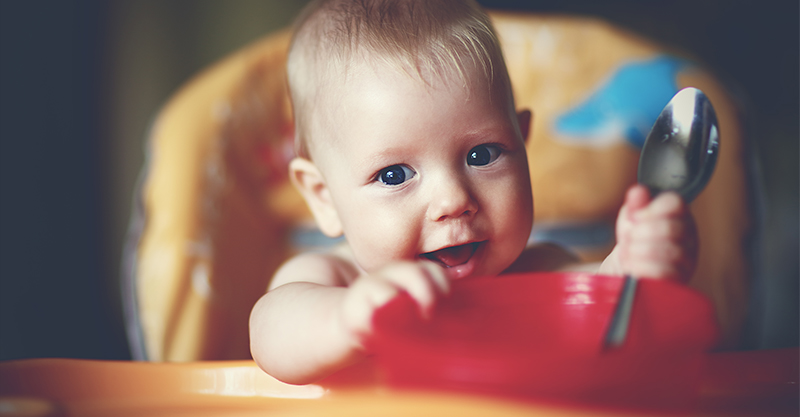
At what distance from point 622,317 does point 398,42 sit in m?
0.30

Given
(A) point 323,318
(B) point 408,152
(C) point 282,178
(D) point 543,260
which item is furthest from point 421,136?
(C) point 282,178

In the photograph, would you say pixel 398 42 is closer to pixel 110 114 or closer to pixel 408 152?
pixel 408 152

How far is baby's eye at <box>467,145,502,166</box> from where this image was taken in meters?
0.52

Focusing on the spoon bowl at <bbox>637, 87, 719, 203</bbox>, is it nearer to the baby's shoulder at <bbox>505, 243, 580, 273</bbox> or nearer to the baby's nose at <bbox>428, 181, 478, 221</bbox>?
the baby's nose at <bbox>428, 181, 478, 221</bbox>

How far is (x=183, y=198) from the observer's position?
87 cm

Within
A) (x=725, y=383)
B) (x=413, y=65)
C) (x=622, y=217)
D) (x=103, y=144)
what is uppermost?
(x=103, y=144)

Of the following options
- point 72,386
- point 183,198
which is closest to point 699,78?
point 183,198

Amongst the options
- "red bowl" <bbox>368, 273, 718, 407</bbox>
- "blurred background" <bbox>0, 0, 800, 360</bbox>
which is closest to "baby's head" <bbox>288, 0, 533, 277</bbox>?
"red bowl" <bbox>368, 273, 718, 407</bbox>

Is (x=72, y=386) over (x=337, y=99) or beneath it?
beneath

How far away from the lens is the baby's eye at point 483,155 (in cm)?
52

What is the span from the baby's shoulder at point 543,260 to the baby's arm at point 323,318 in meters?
0.29

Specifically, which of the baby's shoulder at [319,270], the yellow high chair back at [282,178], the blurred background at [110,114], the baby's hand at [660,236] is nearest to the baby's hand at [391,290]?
the baby's hand at [660,236]

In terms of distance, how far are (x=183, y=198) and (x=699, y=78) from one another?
0.84m

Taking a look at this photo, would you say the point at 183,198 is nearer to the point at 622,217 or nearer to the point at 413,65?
the point at 413,65
